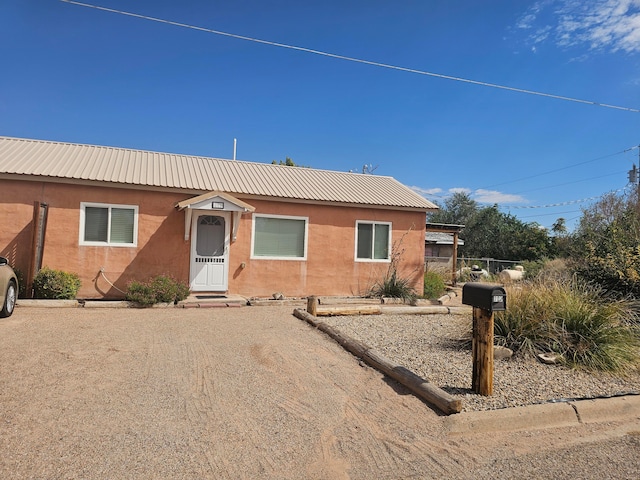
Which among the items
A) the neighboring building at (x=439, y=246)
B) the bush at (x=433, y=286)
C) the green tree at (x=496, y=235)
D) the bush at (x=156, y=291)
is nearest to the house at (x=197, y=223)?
the bush at (x=433, y=286)

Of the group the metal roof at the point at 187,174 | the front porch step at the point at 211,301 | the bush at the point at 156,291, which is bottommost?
the front porch step at the point at 211,301

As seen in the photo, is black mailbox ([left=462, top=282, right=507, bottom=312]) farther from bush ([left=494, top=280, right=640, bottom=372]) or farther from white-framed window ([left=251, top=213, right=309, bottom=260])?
white-framed window ([left=251, top=213, right=309, bottom=260])

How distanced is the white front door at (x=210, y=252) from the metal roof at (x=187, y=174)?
0.92 metres

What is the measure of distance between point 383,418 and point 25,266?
33.6 ft

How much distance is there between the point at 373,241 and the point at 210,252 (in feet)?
Answer: 16.6

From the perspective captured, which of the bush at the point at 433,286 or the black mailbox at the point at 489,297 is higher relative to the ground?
the black mailbox at the point at 489,297

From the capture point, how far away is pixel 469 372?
5848mm

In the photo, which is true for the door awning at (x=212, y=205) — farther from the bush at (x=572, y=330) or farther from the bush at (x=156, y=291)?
the bush at (x=572, y=330)

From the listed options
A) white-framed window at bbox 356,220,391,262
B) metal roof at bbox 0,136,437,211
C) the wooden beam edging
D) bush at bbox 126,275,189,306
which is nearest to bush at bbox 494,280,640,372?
the wooden beam edging

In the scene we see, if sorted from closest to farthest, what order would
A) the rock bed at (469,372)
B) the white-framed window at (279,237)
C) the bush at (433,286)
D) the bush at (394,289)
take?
the rock bed at (469,372), the white-framed window at (279,237), the bush at (394,289), the bush at (433,286)

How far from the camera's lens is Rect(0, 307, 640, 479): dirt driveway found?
11.4 ft

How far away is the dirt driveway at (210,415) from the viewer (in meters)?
3.48

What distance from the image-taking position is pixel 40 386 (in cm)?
492

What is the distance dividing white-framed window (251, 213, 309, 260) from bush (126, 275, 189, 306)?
2.47 meters
